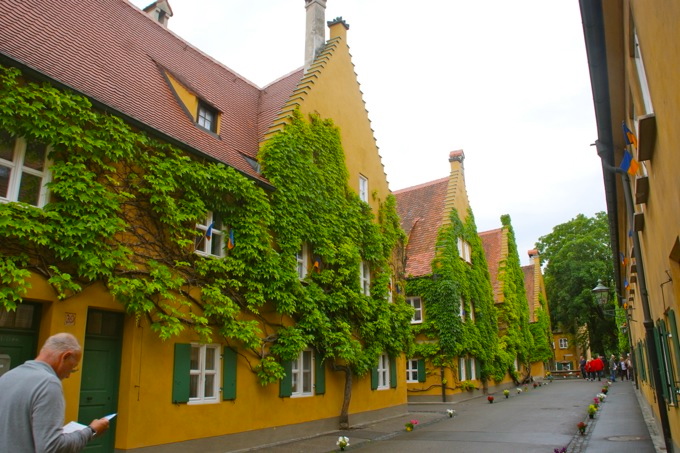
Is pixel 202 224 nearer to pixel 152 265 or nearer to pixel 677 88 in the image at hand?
pixel 152 265

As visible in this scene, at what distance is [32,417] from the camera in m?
3.40

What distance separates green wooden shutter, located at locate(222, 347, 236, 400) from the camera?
38.9 feet

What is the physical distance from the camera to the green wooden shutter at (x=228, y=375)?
11867mm

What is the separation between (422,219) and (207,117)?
55.6ft

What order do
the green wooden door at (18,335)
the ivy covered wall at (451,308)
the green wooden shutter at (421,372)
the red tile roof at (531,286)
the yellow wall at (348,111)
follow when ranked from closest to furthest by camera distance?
1. the green wooden door at (18,335)
2. the yellow wall at (348,111)
3. the ivy covered wall at (451,308)
4. the green wooden shutter at (421,372)
5. the red tile roof at (531,286)

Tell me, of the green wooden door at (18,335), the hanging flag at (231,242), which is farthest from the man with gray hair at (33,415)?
the hanging flag at (231,242)

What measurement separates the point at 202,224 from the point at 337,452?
19.7ft

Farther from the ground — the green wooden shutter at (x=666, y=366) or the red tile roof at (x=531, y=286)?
the red tile roof at (x=531, y=286)

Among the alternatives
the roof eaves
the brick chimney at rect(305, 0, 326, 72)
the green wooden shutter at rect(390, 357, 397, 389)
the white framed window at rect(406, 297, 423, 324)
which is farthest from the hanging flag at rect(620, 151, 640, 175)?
the white framed window at rect(406, 297, 423, 324)

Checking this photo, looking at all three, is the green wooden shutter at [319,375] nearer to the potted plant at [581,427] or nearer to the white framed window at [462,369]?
the potted plant at [581,427]

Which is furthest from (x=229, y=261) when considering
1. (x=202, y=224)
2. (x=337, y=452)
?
(x=337, y=452)

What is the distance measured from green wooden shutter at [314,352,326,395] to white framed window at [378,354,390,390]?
4302mm

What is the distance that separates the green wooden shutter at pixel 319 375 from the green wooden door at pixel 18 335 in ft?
26.3

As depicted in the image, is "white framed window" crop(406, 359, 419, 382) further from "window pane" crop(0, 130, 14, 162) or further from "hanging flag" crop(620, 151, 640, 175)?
"window pane" crop(0, 130, 14, 162)
